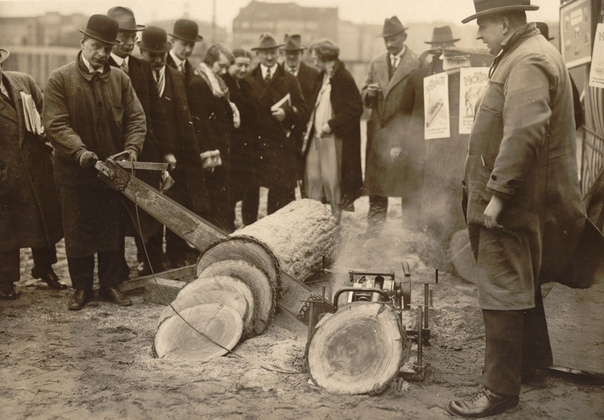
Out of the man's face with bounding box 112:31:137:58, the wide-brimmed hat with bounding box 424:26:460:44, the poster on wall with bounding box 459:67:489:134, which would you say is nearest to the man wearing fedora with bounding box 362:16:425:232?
the wide-brimmed hat with bounding box 424:26:460:44

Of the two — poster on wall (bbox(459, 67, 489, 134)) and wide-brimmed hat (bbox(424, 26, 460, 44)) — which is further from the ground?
wide-brimmed hat (bbox(424, 26, 460, 44))

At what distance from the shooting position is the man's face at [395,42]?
26.5ft

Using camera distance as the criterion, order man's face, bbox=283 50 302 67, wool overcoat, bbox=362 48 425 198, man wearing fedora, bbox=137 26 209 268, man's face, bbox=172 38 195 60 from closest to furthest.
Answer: man wearing fedora, bbox=137 26 209 268 → man's face, bbox=172 38 195 60 → wool overcoat, bbox=362 48 425 198 → man's face, bbox=283 50 302 67

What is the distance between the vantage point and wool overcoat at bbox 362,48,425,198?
7.98m

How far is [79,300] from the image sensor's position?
5.90 meters

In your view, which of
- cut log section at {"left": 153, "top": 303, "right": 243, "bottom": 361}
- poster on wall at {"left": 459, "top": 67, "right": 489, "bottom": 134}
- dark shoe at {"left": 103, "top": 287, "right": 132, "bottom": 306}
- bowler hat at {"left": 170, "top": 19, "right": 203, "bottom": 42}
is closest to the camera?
cut log section at {"left": 153, "top": 303, "right": 243, "bottom": 361}

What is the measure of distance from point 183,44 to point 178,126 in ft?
3.15

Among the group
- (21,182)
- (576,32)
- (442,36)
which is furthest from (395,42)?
(21,182)

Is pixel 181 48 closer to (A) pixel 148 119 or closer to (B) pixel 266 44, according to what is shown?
(A) pixel 148 119

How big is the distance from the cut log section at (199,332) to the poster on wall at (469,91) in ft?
10.7

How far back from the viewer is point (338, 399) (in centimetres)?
397

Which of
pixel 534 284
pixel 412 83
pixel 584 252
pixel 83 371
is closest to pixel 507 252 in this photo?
pixel 534 284

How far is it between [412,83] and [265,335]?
3984 millimetres

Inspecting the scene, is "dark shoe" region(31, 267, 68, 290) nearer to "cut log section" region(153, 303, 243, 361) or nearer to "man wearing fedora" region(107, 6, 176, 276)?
"man wearing fedora" region(107, 6, 176, 276)
